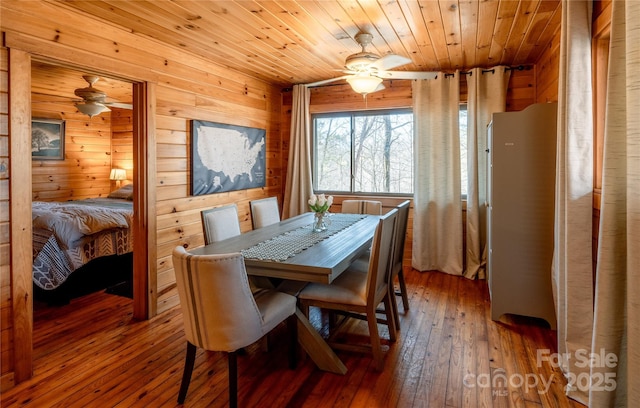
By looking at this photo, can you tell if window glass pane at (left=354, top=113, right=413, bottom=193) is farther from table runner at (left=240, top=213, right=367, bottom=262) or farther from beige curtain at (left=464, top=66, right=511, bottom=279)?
table runner at (left=240, top=213, right=367, bottom=262)

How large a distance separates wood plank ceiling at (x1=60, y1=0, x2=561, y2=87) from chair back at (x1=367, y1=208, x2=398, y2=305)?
151cm

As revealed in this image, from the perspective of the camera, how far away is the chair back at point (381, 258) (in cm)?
225

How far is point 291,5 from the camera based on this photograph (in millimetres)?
2576

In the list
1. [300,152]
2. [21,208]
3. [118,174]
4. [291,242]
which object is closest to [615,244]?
[291,242]

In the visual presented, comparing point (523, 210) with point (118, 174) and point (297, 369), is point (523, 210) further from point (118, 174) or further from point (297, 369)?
point (118, 174)

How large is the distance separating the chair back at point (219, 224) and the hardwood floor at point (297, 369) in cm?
81

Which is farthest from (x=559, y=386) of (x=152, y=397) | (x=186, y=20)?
(x=186, y=20)

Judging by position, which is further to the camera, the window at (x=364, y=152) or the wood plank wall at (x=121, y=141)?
the wood plank wall at (x=121, y=141)

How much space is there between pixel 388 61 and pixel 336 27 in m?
0.51

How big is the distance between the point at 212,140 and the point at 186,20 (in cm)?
132

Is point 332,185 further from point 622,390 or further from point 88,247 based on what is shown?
point 622,390

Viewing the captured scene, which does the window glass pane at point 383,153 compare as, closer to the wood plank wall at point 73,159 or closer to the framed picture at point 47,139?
the wood plank wall at point 73,159

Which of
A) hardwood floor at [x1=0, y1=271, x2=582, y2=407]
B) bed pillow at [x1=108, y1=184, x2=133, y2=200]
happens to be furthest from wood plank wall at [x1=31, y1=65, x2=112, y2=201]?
hardwood floor at [x1=0, y1=271, x2=582, y2=407]

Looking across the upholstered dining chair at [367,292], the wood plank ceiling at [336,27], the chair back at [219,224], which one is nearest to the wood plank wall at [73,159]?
the wood plank ceiling at [336,27]
